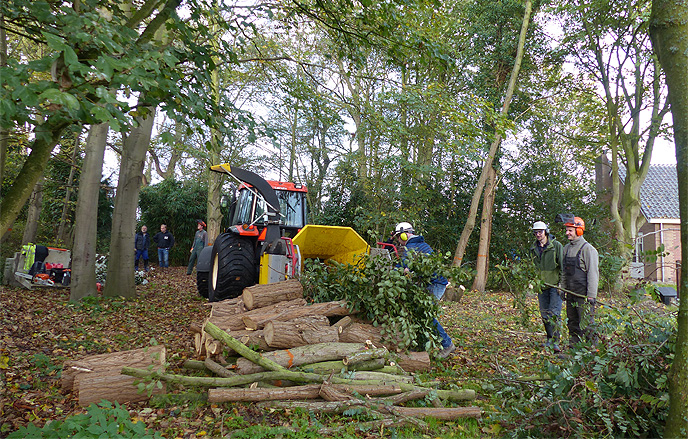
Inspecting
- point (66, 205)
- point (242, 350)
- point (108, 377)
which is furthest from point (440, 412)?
point (66, 205)

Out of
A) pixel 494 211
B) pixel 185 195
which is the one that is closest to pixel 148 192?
pixel 185 195

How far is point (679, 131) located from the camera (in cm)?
235

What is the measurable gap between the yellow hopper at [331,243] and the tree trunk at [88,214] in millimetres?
4363

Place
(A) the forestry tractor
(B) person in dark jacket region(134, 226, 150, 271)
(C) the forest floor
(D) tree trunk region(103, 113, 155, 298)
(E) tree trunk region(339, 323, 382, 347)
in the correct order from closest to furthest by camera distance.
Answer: (C) the forest floor, (E) tree trunk region(339, 323, 382, 347), (A) the forestry tractor, (D) tree trunk region(103, 113, 155, 298), (B) person in dark jacket region(134, 226, 150, 271)

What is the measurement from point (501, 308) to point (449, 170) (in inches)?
253

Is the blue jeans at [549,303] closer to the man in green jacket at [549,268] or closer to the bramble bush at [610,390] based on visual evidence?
the man in green jacket at [549,268]

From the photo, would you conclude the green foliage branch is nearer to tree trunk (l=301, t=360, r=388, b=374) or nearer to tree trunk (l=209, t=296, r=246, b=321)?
tree trunk (l=301, t=360, r=388, b=374)

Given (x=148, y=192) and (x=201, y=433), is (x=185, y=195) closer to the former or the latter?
(x=148, y=192)

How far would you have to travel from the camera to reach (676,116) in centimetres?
238

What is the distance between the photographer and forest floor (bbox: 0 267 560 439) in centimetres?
351

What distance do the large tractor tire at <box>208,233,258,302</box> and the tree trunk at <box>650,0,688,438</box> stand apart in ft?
18.9

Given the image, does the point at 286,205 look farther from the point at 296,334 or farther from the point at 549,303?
the point at 549,303

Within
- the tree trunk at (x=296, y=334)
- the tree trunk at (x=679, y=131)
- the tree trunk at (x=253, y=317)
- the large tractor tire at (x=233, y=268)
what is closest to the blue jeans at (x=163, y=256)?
the large tractor tire at (x=233, y=268)


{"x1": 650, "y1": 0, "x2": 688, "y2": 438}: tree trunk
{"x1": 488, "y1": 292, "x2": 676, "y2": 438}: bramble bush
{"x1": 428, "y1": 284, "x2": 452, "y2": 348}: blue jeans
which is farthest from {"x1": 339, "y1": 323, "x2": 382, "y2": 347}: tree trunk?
{"x1": 650, "y1": 0, "x2": 688, "y2": 438}: tree trunk
